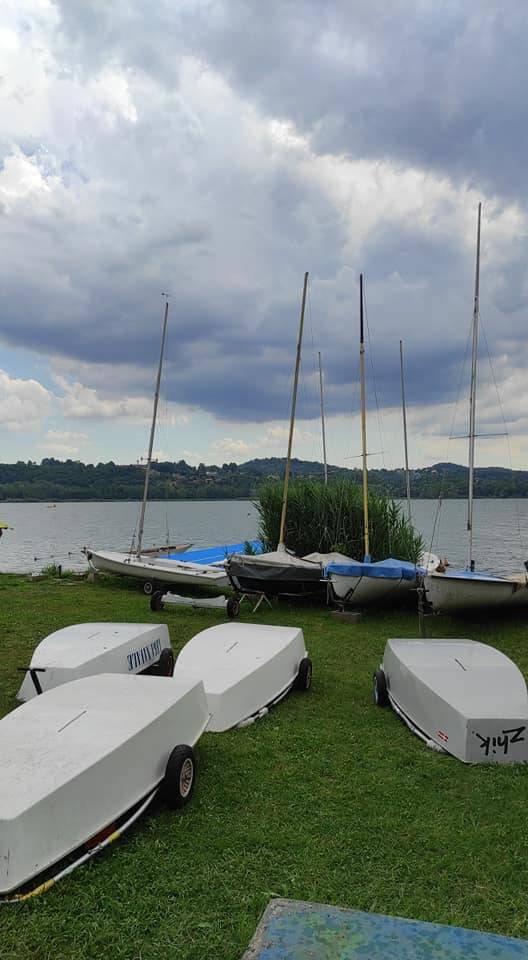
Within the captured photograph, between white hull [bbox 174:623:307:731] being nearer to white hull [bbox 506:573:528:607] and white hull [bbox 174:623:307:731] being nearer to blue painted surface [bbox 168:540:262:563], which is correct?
white hull [bbox 506:573:528:607]

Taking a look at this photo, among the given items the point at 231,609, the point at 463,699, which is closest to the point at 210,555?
the point at 231,609

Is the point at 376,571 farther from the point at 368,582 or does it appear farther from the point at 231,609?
the point at 231,609

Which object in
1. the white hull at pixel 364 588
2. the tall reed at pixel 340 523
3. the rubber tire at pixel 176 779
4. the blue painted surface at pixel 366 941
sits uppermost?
the tall reed at pixel 340 523

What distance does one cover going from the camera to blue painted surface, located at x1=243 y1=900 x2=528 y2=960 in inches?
72.3

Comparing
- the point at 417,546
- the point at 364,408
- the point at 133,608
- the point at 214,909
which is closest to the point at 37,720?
the point at 214,909

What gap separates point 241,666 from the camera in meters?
6.40

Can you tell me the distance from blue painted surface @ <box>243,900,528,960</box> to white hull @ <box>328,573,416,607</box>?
10.5 metres

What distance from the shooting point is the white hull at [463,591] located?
11.0 metres

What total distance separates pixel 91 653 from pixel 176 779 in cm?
279

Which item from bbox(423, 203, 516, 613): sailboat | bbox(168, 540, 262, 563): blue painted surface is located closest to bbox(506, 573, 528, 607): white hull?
bbox(423, 203, 516, 613): sailboat

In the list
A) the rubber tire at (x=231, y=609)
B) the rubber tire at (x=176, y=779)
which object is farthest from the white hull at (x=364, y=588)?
the rubber tire at (x=176, y=779)

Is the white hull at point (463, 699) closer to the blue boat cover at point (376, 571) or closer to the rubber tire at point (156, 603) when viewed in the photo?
the blue boat cover at point (376, 571)

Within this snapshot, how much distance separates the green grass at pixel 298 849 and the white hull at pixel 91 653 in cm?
65

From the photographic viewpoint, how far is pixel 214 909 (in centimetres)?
326
